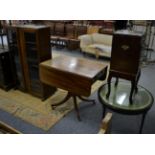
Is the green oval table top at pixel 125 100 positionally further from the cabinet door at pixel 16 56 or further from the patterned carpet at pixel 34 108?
the cabinet door at pixel 16 56

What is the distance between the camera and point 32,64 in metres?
3.01

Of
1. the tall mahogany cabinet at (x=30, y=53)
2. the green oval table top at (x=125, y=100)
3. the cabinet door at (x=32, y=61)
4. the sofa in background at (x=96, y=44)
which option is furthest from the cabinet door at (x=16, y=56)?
the sofa in background at (x=96, y=44)

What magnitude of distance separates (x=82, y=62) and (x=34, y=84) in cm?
100

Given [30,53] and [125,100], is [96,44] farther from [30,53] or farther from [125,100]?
[125,100]

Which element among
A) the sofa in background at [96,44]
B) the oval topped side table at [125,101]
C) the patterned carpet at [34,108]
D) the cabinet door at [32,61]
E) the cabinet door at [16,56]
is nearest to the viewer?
the oval topped side table at [125,101]

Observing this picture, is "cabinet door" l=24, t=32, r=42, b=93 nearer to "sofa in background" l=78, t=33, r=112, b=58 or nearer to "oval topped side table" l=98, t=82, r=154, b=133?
"oval topped side table" l=98, t=82, r=154, b=133

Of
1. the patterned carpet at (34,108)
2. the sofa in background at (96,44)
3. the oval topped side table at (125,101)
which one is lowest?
the patterned carpet at (34,108)

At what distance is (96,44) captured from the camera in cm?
563

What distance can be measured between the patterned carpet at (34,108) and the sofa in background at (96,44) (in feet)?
7.45

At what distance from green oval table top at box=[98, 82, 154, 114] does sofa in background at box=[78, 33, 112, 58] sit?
103 inches

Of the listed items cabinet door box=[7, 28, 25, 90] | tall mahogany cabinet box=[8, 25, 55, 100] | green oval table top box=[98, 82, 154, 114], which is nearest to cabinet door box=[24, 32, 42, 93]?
tall mahogany cabinet box=[8, 25, 55, 100]

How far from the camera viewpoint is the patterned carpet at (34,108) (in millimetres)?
2685

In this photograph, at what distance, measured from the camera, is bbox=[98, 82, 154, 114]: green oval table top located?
2.23m

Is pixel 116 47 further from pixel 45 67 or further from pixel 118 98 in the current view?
pixel 45 67
